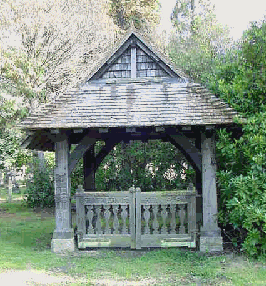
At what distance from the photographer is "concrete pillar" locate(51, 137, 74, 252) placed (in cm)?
824

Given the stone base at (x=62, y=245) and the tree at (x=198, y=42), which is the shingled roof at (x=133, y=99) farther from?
the tree at (x=198, y=42)

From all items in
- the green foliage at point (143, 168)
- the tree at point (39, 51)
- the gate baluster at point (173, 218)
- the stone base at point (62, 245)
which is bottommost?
the stone base at point (62, 245)

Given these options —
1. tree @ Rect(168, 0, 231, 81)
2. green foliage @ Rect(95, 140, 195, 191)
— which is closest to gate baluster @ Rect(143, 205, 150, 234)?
green foliage @ Rect(95, 140, 195, 191)

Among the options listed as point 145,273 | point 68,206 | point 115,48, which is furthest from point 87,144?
point 145,273

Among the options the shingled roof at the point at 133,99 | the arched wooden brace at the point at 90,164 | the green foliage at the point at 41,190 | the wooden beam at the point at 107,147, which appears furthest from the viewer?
the green foliage at the point at 41,190

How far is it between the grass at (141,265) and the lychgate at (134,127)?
44cm

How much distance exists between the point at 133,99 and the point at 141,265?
3.47m

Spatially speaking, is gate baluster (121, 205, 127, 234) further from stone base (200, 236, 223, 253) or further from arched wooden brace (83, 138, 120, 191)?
arched wooden brace (83, 138, 120, 191)

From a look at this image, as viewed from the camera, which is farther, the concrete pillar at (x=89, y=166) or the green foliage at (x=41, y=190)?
the green foliage at (x=41, y=190)

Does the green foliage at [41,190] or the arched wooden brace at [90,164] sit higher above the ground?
the arched wooden brace at [90,164]

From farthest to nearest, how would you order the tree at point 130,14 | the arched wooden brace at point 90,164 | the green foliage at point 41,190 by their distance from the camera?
1. the tree at point 130,14
2. the green foliage at point 41,190
3. the arched wooden brace at point 90,164

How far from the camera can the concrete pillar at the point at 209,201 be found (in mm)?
8055

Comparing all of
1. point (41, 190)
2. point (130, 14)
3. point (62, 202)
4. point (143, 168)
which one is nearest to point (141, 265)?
point (62, 202)

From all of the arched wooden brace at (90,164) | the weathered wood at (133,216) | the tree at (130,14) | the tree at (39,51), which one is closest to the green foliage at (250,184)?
the weathered wood at (133,216)
